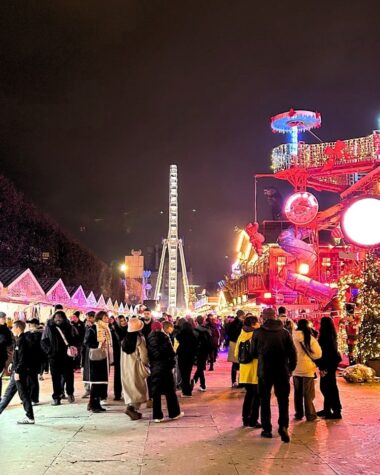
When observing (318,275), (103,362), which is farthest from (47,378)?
(318,275)

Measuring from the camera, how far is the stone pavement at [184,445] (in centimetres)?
586

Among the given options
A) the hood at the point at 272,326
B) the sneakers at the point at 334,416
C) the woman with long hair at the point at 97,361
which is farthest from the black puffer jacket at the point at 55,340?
the sneakers at the point at 334,416

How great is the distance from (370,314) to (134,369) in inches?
302

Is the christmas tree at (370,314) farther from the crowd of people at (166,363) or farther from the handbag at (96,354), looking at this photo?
the handbag at (96,354)

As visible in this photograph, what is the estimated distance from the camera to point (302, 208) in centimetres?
2622

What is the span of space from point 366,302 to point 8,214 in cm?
2174

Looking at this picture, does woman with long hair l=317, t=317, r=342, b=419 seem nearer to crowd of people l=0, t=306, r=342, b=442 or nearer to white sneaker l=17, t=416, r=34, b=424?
crowd of people l=0, t=306, r=342, b=442

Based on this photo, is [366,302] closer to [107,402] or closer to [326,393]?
[326,393]

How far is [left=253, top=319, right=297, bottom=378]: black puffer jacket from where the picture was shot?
23.5 feet

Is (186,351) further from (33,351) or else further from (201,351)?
(33,351)

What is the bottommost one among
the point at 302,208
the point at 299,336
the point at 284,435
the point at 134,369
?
the point at 284,435

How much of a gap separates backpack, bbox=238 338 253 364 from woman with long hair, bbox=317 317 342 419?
1346mm

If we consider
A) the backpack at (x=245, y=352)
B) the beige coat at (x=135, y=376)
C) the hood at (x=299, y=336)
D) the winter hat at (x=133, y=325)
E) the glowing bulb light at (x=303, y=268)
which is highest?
the glowing bulb light at (x=303, y=268)

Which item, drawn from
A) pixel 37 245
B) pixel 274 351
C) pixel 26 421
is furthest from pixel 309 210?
pixel 26 421
